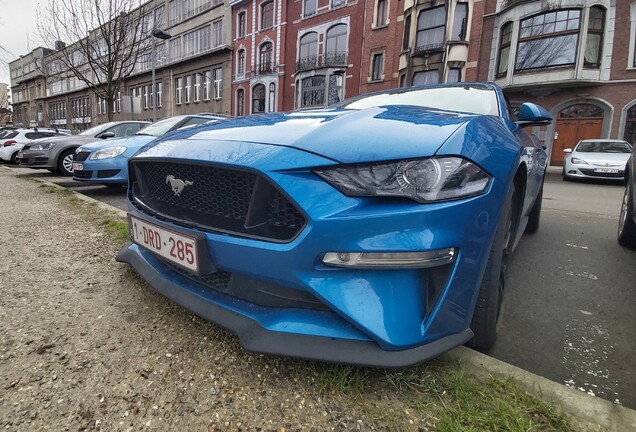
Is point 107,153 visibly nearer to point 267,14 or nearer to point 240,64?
point 267,14

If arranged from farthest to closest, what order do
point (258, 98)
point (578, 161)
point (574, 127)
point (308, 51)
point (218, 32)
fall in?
1. point (218, 32)
2. point (258, 98)
3. point (308, 51)
4. point (574, 127)
5. point (578, 161)

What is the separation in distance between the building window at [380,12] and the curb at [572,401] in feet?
74.0

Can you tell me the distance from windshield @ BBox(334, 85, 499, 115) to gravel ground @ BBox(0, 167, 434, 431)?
1.83m

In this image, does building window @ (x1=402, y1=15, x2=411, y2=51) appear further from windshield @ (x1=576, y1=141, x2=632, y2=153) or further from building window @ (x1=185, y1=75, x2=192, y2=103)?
building window @ (x1=185, y1=75, x2=192, y2=103)

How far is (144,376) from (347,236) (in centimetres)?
92

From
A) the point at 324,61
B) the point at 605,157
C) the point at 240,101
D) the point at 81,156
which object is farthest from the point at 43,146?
the point at 240,101

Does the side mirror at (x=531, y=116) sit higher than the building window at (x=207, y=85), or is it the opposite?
the building window at (x=207, y=85)

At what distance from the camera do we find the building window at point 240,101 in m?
28.8

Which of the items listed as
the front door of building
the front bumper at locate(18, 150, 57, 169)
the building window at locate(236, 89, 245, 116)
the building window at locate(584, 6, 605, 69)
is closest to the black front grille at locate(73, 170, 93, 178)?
the front bumper at locate(18, 150, 57, 169)

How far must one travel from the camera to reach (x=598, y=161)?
10266 millimetres

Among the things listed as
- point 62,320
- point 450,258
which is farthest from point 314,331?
point 62,320

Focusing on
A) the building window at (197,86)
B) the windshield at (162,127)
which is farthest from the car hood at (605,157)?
the building window at (197,86)

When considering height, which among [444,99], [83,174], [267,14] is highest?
[267,14]

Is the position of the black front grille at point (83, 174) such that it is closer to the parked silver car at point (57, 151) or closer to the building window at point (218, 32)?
the parked silver car at point (57, 151)
